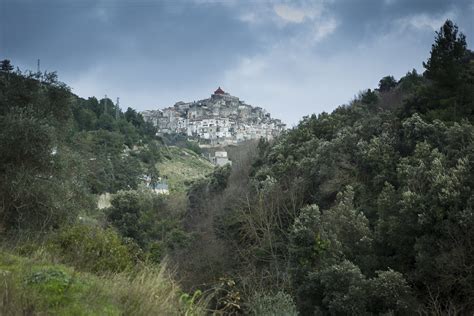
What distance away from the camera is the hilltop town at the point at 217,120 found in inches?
5167

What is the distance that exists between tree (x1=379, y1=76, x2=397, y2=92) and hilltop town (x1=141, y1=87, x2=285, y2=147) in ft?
251

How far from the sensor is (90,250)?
8.63 meters

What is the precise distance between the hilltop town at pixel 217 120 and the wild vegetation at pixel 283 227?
97.0m

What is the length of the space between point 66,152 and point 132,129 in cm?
5869

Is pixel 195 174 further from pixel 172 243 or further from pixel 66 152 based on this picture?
pixel 66 152

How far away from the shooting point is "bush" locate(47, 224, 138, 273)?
7.54 metres

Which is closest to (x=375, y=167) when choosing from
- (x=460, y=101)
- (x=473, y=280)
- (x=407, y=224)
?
(x=460, y=101)

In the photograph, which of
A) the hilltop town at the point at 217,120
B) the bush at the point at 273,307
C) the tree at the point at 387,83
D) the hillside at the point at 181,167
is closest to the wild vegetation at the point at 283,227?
the bush at the point at 273,307

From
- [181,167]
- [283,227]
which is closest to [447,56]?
[283,227]

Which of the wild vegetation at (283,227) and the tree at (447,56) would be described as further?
the tree at (447,56)

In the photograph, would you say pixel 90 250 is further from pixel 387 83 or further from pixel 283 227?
pixel 387 83

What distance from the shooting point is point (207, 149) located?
113312mm

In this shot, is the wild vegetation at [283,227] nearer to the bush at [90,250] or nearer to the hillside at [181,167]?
Answer: the bush at [90,250]

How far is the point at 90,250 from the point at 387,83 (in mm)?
41742
